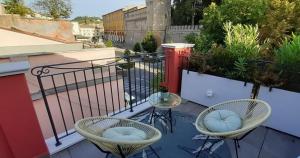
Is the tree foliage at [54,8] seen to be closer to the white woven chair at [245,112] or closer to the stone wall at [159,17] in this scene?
the stone wall at [159,17]

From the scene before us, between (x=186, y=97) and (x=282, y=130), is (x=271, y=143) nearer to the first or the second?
(x=282, y=130)

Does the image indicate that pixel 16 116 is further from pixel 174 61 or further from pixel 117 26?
pixel 117 26

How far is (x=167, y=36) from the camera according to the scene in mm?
17672

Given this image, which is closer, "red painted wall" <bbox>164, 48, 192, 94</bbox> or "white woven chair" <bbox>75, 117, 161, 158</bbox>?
Answer: "white woven chair" <bbox>75, 117, 161, 158</bbox>

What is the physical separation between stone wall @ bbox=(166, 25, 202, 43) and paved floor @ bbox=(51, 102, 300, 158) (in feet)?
44.1

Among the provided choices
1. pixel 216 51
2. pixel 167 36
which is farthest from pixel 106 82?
pixel 167 36

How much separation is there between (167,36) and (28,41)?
44.5 ft

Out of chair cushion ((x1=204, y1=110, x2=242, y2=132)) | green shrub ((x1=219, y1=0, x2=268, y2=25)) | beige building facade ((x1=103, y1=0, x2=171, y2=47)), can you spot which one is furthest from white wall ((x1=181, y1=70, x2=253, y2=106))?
beige building facade ((x1=103, y1=0, x2=171, y2=47))

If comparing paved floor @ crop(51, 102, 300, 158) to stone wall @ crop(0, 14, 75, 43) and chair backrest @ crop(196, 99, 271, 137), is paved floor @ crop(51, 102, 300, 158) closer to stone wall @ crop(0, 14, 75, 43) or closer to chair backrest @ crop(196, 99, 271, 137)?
chair backrest @ crop(196, 99, 271, 137)

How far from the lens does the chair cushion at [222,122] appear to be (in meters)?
1.57

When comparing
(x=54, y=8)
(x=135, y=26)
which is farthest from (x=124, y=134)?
(x=135, y=26)

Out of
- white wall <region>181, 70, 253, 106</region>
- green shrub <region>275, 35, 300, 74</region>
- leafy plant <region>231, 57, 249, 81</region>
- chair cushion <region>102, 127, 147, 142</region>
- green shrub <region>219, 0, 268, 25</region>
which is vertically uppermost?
green shrub <region>219, 0, 268, 25</region>

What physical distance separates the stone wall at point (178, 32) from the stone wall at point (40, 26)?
Result: 10095 mm

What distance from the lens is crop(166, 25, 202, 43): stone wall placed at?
1527 centimetres
